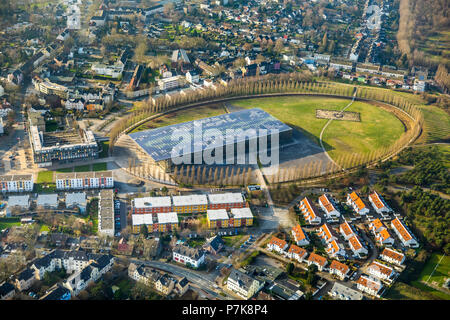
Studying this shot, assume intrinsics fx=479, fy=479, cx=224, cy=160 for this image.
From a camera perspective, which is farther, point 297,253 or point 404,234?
point 404,234

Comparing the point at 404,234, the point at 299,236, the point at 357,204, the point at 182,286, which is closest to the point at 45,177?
the point at 182,286

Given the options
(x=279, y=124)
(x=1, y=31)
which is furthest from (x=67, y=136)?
(x=1, y=31)

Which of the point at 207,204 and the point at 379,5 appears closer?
the point at 207,204

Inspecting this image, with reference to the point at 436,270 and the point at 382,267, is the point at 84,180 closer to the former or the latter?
the point at 382,267

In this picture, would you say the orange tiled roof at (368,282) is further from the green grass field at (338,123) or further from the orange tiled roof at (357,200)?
the green grass field at (338,123)

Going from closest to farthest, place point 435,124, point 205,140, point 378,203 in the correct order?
point 378,203, point 205,140, point 435,124

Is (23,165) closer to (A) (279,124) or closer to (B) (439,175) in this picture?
(A) (279,124)
